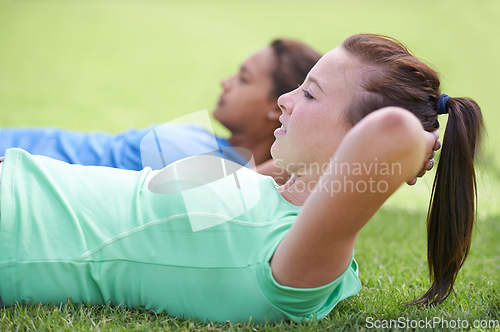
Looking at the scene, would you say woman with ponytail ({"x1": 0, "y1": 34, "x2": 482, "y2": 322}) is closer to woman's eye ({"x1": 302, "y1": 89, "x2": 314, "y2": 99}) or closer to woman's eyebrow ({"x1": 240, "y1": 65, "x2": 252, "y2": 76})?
woman's eye ({"x1": 302, "y1": 89, "x2": 314, "y2": 99})

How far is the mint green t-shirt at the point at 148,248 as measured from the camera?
1.44 metres

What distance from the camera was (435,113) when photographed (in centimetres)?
156

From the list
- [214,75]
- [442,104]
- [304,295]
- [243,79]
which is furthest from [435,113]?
[214,75]

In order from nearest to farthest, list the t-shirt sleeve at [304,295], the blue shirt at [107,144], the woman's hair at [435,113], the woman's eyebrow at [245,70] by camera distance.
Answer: the t-shirt sleeve at [304,295] < the woman's hair at [435,113] < the blue shirt at [107,144] < the woman's eyebrow at [245,70]

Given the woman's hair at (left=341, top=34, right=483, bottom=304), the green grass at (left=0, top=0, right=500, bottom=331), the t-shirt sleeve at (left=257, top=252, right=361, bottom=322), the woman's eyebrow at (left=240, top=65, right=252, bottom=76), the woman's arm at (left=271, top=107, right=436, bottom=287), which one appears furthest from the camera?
the woman's eyebrow at (left=240, top=65, right=252, bottom=76)

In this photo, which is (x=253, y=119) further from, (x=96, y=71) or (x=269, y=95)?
(x=96, y=71)

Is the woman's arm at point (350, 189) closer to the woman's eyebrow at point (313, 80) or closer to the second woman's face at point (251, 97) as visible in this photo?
the woman's eyebrow at point (313, 80)

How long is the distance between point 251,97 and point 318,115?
1728 millimetres

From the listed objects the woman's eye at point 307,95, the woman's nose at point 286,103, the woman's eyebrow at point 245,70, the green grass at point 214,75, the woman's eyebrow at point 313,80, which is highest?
the woman's eyebrow at point 313,80

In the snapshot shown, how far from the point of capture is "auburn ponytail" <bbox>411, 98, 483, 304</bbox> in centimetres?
151

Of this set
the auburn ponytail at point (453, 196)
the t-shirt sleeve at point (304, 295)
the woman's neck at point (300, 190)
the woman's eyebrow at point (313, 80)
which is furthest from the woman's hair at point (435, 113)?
the t-shirt sleeve at point (304, 295)

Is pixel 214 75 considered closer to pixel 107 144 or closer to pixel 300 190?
pixel 107 144

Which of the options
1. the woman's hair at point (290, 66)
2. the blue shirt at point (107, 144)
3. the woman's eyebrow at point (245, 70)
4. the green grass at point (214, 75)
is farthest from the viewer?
the woman's eyebrow at point (245, 70)

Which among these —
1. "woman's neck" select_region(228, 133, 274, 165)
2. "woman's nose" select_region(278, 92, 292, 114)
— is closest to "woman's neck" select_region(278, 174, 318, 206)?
"woman's nose" select_region(278, 92, 292, 114)
